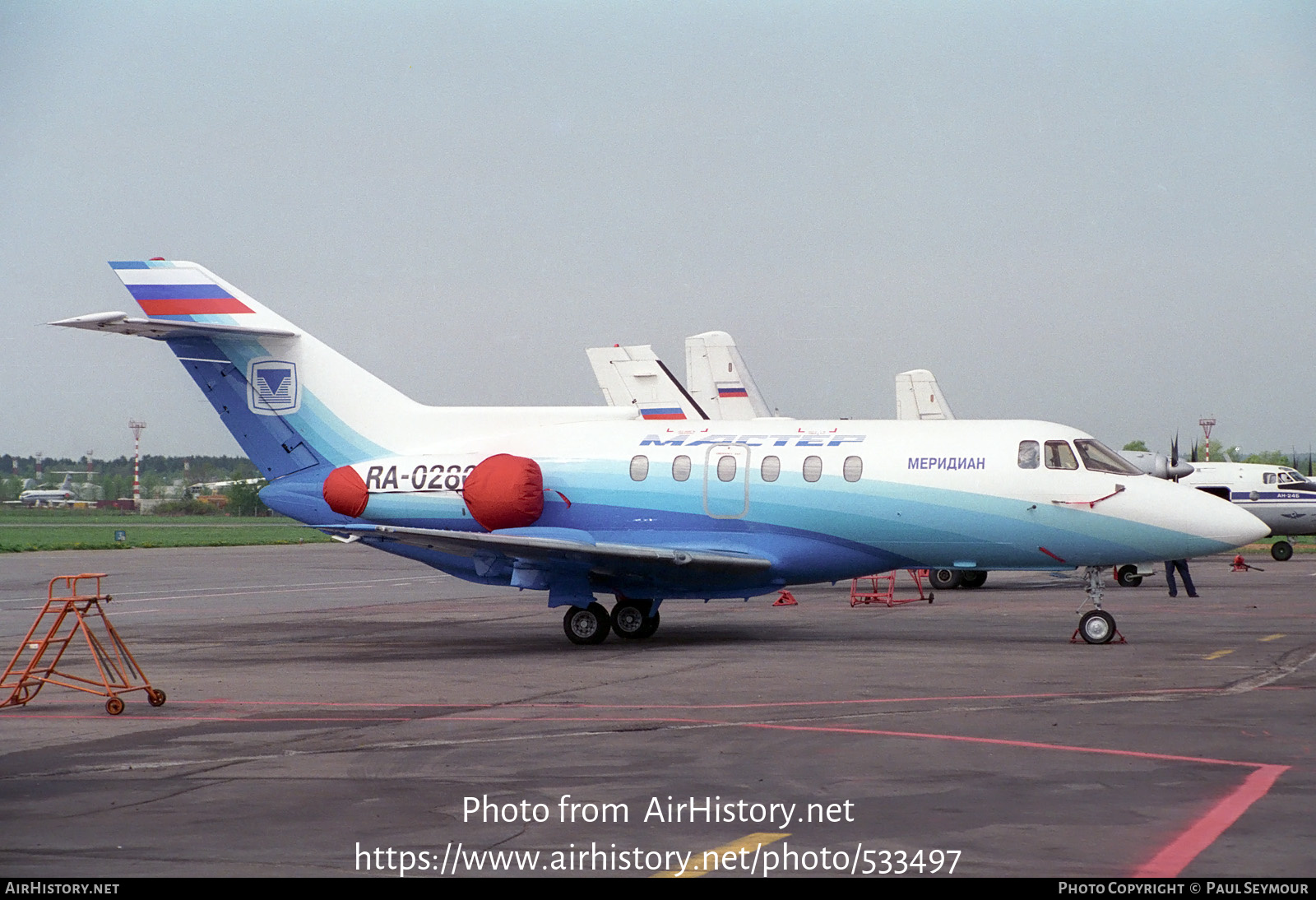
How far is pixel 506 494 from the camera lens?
2106cm

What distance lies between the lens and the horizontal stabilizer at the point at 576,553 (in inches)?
757

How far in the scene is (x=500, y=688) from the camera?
15.4 meters

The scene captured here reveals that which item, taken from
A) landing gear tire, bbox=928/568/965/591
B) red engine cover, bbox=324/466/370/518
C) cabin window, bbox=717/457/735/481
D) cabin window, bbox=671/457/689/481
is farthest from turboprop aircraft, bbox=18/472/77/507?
cabin window, bbox=717/457/735/481

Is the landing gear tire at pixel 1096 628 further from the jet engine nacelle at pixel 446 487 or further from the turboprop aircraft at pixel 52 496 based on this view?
the turboprop aircraft at pixel 52 496

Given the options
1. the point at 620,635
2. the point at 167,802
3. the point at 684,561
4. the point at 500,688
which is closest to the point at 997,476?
the point at 684,561

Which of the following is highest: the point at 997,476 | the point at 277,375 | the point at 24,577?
the point at 277,375

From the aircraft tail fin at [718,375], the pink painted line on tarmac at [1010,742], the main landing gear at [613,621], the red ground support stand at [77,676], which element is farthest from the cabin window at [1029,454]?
the aircraft tail fin at [718,375]

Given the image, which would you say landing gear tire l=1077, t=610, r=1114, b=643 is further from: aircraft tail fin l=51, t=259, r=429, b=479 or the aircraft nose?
aircraft tail fin l=51, t=259, r=429, b=479

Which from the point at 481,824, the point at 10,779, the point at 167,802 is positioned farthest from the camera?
the point at 10,779

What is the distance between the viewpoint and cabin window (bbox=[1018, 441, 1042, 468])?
1956 cm

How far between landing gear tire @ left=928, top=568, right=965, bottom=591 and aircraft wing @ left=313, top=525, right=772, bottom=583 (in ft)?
46.7
